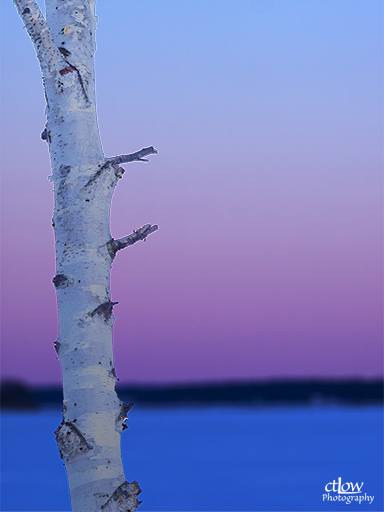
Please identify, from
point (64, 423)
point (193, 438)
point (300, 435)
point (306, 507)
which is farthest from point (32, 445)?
point (64, 423)

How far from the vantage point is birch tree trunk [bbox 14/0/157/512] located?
11.4 feet

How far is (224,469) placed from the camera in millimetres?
24250

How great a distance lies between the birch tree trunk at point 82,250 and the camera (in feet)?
11.4

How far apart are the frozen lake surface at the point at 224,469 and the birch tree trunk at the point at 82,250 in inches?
332

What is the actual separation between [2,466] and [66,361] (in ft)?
85.7

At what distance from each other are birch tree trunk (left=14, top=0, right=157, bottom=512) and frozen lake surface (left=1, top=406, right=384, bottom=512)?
27.6 ft

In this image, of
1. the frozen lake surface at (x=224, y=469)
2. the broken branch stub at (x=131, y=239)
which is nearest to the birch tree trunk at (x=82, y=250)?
the broken branch stub at (x=131, y=239)

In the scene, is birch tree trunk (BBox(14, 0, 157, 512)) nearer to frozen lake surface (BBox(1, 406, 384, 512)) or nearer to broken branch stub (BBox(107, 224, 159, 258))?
broken branch stub (BBox(107, 224, 159, 258))

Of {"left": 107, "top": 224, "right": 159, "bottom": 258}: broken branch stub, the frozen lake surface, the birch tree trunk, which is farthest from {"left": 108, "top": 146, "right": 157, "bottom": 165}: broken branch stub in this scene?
the frozen lake surface

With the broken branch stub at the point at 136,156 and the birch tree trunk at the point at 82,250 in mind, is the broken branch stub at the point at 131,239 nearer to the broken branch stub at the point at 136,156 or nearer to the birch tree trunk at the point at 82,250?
the birch tree trunk at the point at 82,250

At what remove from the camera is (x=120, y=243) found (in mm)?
3846

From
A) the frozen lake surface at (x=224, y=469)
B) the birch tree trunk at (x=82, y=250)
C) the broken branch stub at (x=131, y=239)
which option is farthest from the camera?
the frozen lake surface at (x=224, y=469)

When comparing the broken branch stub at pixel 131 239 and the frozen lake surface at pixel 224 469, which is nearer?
the broken branch stub at pixel 131 239

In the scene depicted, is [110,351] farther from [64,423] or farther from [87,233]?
[87,233]
